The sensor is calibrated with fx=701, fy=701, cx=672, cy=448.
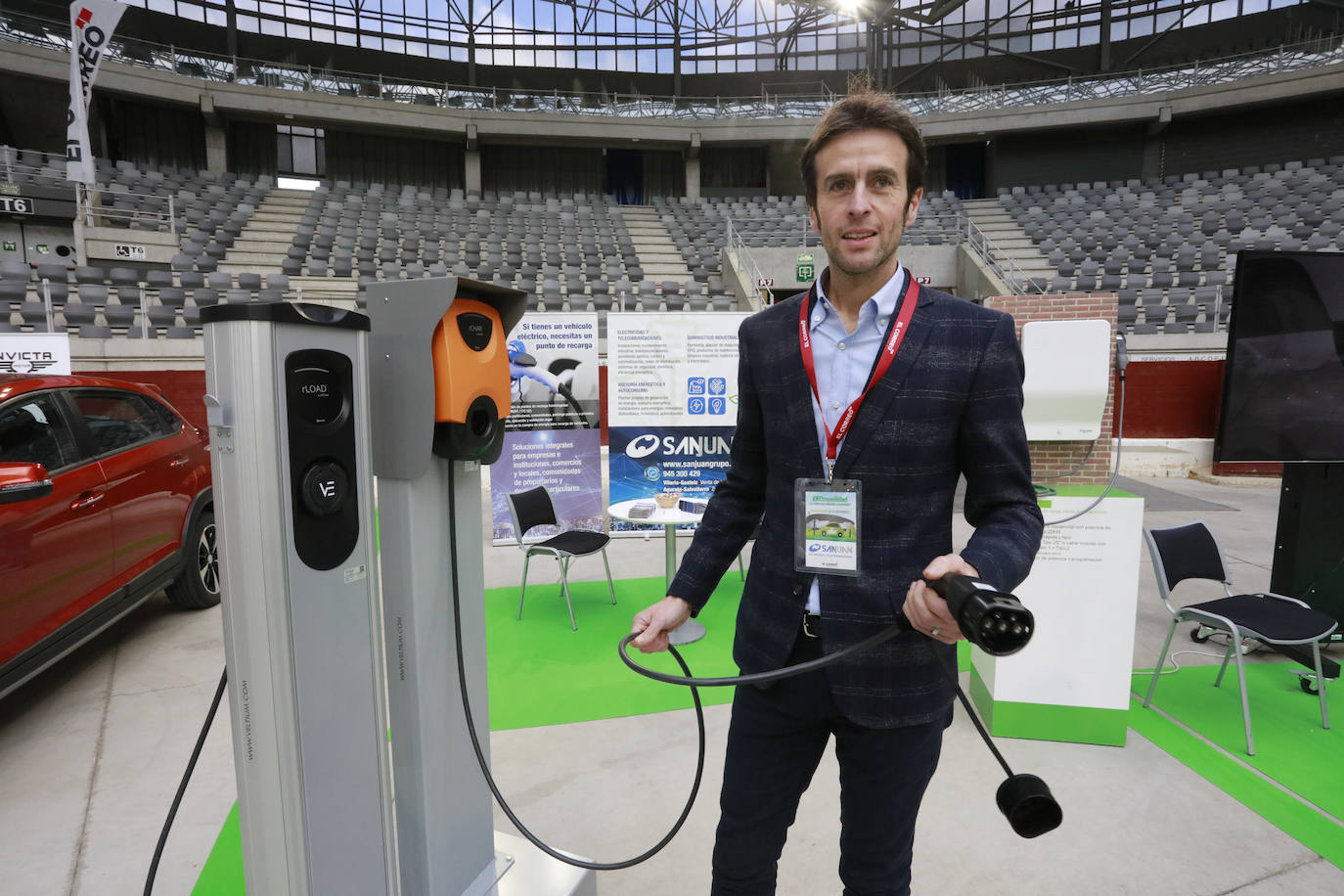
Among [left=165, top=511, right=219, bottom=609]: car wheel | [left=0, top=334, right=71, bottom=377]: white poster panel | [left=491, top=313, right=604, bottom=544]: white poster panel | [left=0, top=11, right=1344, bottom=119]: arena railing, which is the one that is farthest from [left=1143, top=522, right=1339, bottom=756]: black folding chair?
[left=0, top=11, right=1344, bottom=119]: arena railing

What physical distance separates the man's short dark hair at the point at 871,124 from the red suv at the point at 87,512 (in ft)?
7.39

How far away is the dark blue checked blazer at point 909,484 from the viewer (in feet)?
3.40

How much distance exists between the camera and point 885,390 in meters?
1.05

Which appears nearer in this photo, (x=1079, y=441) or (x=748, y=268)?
(x=1079, y=441)

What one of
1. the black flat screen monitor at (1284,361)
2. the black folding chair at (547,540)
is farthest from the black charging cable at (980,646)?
the black flat screen monitor at (1284,361)

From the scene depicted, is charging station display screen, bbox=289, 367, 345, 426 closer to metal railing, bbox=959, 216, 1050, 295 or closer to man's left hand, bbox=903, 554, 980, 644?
man's left hand, bbox=903, 554, 980, 644

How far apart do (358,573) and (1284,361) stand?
12.2 feet

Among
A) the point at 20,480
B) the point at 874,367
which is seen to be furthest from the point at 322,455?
the point at 20,480

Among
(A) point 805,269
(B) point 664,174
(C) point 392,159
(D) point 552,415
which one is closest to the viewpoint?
(D) point 552,415

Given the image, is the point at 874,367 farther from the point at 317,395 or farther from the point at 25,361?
the point at 25,361

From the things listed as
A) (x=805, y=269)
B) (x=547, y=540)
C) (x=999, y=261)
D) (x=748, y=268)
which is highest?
(x=999, y=261)

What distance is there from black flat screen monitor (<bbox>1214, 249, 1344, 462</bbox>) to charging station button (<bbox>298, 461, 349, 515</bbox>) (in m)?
3.49

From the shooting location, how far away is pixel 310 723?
1.19 meters

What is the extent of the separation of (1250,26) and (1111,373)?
24.4 meters
